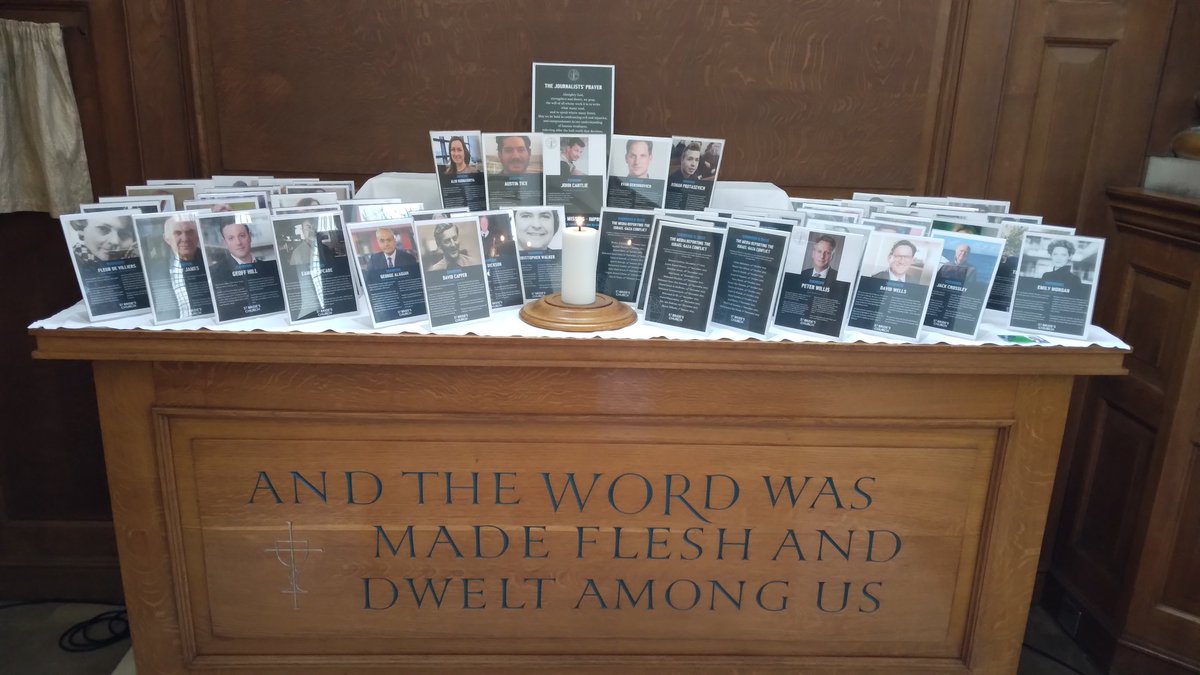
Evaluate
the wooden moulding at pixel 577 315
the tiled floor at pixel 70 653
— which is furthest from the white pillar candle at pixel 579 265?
the tiled floor at pixel 70 653

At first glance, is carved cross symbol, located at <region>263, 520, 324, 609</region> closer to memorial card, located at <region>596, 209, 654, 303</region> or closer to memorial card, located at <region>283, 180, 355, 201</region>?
memorial card, located at <region>283, 180, 355, 201</region>

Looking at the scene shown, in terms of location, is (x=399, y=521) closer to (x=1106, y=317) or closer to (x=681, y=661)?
(x=681, y=661)

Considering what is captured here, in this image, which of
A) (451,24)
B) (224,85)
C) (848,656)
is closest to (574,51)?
(451,24)

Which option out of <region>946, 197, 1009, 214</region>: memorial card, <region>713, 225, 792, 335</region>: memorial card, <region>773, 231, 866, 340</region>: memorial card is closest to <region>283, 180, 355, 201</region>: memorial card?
<region>713, 225, 792, 335</region>: memorial card

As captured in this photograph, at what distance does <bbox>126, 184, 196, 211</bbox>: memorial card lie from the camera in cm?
174

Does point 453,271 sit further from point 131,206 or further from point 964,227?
point 964,227

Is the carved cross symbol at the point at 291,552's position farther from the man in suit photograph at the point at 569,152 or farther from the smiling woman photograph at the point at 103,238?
the man in suit photograph at the point at 569,152

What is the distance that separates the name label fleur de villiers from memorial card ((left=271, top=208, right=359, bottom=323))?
0.34 m

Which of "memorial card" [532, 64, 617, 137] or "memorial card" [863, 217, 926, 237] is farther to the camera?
"memorial card" [532, 64, 617, 137]

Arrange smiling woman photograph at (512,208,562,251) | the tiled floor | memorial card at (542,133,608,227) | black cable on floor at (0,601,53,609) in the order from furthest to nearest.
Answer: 1. black cable on floor at (0,601,53,609)
2. the tiled floor
3. memorial card at (542,133,608,227)
4. smiling woman photograph at (512,208,562,251)

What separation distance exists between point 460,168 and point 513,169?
0.40 ft

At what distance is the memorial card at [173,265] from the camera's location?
1479 millimetres

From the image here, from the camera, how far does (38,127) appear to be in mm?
2025

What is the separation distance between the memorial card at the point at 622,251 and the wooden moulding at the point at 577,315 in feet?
0.32
